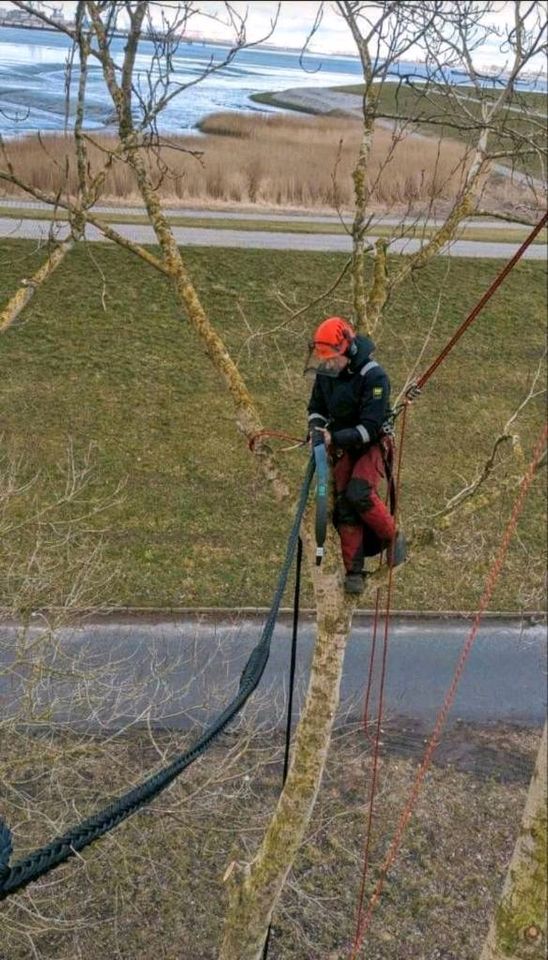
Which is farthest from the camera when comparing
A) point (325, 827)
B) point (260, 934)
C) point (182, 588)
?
point (182, 588)

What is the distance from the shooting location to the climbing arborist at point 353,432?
174 inches

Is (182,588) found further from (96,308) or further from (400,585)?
(96,308)

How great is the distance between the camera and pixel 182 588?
12094mm

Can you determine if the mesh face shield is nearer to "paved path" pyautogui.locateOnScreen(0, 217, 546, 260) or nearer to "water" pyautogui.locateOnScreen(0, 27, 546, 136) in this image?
"water" pyautogui.locateOnScreen(0, 27, 546, 136)

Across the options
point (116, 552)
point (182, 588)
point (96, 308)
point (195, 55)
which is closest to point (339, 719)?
point (182, 588)

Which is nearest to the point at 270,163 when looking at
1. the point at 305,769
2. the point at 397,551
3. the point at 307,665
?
the point at 307,665

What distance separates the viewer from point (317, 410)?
483 cm

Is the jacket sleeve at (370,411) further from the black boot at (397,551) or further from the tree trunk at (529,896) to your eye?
the tree trunk at (529,896)

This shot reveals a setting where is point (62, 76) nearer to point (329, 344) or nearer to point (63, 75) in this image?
point (63, 75)

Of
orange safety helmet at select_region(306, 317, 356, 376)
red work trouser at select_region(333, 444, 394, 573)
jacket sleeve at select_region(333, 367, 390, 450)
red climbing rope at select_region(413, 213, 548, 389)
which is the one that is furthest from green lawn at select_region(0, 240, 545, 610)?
red climbing rope at select_region(413, 213, 548, 389)

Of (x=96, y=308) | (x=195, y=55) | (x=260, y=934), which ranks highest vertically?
(x=195, y=55)

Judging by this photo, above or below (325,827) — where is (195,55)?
above

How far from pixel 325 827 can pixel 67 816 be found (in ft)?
8.58

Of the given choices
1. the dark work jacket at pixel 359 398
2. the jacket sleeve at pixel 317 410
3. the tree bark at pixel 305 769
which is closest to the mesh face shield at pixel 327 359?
the dark work jacket at pixel 359 398
